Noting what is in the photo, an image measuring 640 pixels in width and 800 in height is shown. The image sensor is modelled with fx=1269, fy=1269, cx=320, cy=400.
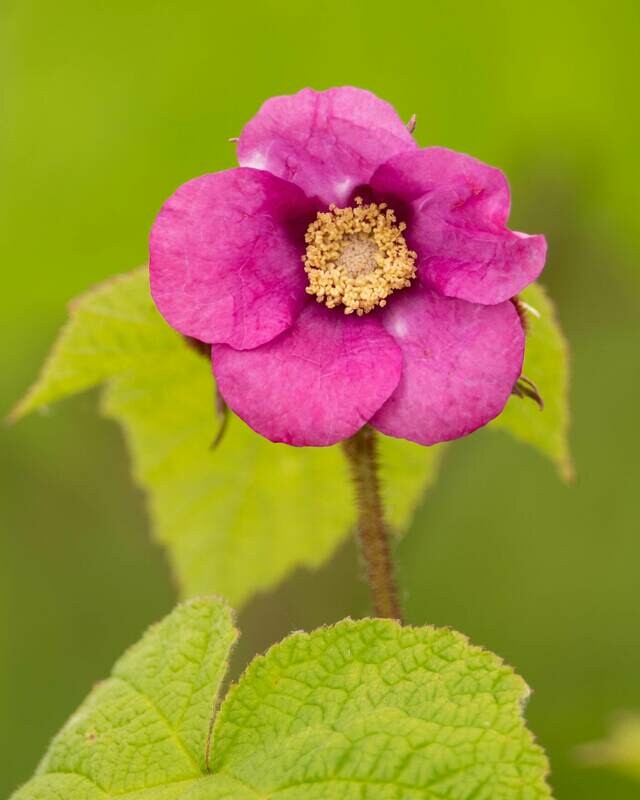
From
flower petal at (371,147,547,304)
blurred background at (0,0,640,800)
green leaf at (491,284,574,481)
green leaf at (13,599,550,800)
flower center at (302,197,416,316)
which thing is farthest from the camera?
blurred background at (0,0,640,800)

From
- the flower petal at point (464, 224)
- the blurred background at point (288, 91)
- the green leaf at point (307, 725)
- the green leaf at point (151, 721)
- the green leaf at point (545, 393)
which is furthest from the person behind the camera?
the blurred background at point (288, 91)

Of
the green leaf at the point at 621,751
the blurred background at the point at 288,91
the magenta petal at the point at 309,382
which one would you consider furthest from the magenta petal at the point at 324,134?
the blurred background at the point at 288,91

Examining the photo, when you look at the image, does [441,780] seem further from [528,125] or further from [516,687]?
[528,125]

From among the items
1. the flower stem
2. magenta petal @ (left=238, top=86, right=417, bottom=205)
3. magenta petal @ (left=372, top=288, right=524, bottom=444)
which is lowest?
the flower stem

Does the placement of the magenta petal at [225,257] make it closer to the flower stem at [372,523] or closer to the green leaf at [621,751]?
the flower stem at [372,523]

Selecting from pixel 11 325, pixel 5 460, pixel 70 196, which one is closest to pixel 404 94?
pixel 70 196

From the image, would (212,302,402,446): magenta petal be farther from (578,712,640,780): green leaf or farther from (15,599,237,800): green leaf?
(578,712,640,780): green leaf

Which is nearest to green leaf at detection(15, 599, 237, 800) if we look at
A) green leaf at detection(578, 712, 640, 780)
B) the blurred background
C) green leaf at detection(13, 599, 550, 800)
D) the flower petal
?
green leaf at detection(13, 599, 550, 800)

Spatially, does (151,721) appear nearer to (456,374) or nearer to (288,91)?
(456,374)
